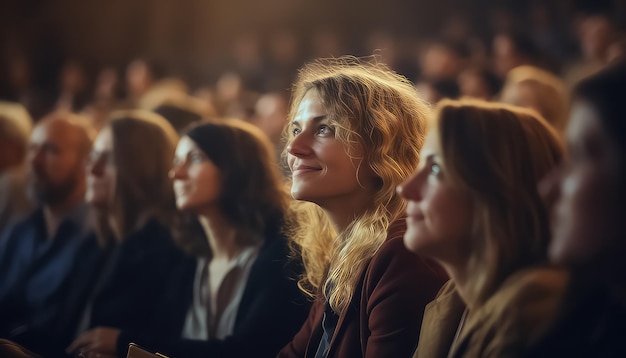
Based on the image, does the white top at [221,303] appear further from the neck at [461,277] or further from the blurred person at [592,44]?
the blurred person at [592,44]

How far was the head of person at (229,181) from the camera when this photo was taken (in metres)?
2.64

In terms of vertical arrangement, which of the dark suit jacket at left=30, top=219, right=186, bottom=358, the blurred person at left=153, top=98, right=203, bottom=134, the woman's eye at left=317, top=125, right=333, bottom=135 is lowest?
the dark suit jacket at left=30, top=219, right=186, bottom=358

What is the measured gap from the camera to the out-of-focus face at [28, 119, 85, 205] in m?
3.54

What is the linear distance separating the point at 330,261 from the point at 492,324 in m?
0.77

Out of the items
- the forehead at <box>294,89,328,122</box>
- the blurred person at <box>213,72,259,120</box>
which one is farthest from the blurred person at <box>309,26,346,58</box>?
the forehead at <box>294,89,328,122</box>

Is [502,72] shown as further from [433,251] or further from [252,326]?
[433,251]

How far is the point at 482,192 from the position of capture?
1454 millimetres

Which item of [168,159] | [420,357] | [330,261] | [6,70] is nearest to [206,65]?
[6,70]

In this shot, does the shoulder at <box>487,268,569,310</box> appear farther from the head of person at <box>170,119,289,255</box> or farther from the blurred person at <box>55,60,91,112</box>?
the blurred person at <box>55,60,91,112</box>

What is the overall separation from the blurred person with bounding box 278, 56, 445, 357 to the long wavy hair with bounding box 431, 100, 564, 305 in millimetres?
342

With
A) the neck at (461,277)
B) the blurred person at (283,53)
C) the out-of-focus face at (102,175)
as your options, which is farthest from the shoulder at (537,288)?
the blurred person at (283,53)

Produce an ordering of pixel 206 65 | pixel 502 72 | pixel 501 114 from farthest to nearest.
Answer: pixel 206 65, pixel 502 72, pixel 501 114

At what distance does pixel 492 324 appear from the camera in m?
1.41

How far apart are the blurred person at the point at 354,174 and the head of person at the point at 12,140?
2.54 metres
